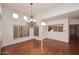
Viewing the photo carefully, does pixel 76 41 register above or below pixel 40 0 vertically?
below

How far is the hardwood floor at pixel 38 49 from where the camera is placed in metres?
1.72

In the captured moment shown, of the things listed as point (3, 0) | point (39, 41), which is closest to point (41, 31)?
point (39, 41)

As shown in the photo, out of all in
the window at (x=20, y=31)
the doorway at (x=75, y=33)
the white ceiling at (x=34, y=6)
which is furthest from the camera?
the doorway at (x=75, y=33)

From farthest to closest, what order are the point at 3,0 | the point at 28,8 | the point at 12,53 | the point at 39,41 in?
the point at 39,41 → the point at 28,8 → the point at 12,53 → the point at 3,0

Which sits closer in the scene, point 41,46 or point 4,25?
point 4,25

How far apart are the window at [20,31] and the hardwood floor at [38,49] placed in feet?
0.63

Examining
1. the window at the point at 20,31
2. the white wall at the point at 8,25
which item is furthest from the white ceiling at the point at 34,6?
the window at the point at 20,31

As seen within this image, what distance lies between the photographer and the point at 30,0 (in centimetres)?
158

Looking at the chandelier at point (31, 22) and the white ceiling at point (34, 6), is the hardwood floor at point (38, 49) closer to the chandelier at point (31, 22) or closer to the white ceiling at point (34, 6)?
the chandelier at point (31, 22)

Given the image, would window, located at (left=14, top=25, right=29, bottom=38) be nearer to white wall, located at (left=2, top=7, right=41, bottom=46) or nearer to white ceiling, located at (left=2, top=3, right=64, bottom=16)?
white wall, located at (left=2, top=7, right=41, bottom=46)

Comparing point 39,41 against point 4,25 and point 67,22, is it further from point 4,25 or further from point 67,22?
point 67,22

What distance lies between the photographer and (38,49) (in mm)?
1885

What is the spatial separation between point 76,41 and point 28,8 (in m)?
1.51
